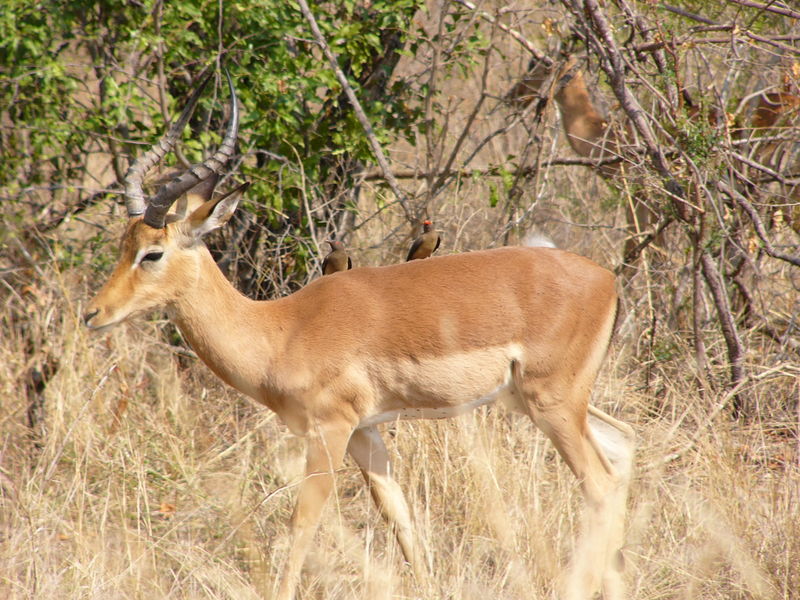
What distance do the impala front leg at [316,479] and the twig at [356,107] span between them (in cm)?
198

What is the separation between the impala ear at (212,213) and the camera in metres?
3.86

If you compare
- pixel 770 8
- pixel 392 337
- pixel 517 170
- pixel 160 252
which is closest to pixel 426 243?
pixel 392 337

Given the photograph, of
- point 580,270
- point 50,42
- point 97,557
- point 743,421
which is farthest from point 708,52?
point 97,557

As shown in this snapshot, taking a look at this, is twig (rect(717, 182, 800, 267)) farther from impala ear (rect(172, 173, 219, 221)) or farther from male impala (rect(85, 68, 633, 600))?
impala ear (rect(172, 173, 219, 221))

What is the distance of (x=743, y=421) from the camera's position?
499 cm

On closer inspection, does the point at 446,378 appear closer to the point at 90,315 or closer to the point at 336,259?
the point at 336,259

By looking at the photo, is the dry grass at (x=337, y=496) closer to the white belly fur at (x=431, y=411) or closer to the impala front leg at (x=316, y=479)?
the impala front leg at (x=316, y=479)

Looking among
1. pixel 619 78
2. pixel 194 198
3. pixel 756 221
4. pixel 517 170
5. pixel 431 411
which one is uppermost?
pixel 619 78

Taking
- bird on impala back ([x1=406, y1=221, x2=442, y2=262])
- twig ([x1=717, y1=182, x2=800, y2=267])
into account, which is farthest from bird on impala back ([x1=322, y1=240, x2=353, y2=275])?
twig ([x1=717, y1=182, x2=800, y2=267])

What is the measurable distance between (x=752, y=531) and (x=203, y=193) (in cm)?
268

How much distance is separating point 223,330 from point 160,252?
0.41 meters

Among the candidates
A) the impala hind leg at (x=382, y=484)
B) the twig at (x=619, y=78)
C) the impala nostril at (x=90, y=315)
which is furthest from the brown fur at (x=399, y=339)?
the twig at (x=619, y=78)

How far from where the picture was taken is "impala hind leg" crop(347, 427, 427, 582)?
159 inches

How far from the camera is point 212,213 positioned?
3883mm
